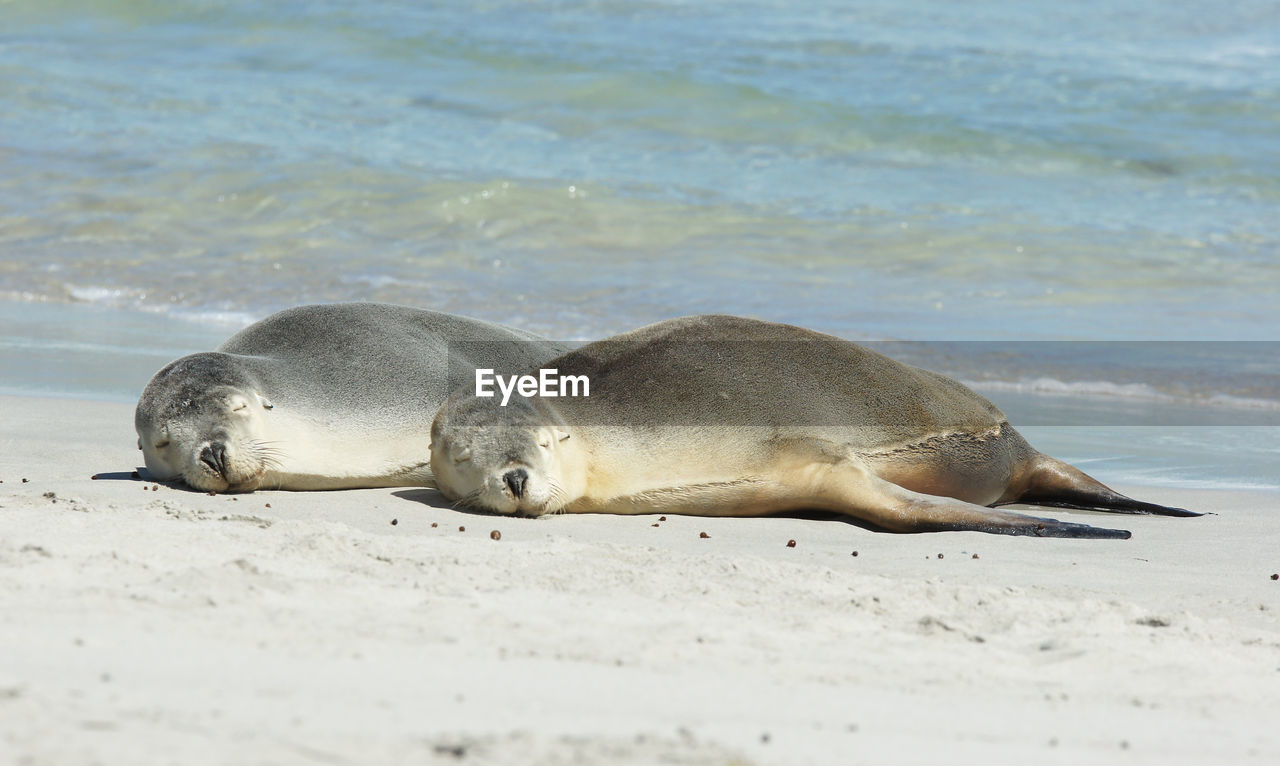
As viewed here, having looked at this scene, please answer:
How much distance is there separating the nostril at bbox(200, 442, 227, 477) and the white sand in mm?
187

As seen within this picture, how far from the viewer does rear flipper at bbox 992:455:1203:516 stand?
18.1 feet

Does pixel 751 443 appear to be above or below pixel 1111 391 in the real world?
below

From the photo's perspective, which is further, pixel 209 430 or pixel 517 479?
pixel 209 430

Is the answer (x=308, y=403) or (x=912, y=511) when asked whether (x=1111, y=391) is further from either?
(x=308, y=403)

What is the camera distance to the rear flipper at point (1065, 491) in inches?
217

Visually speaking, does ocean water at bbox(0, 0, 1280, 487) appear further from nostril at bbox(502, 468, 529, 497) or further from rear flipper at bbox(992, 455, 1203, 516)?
nostril at bbox(502, 468, 529, 497)

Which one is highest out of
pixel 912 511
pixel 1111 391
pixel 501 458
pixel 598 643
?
pixel 1111 391

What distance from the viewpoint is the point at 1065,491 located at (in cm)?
568

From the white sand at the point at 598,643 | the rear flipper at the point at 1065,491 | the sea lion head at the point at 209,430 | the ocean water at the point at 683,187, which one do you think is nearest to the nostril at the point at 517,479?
the white sand at the point at 598,643

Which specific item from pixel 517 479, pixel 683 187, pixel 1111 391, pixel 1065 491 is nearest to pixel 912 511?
pixel 1065 491

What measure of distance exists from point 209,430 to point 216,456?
10cm

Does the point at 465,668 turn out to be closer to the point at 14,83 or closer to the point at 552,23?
the point at 14,83

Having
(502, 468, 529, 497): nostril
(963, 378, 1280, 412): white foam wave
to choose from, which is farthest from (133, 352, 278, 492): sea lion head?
(963, 378, 1280, 412): white foam wave

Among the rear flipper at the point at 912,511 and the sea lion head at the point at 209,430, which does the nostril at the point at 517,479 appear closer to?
the sea lion head at the point at 209,430
